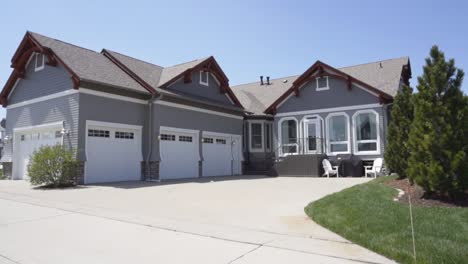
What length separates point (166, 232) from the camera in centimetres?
645

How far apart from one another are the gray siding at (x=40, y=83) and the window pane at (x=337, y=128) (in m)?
13.7

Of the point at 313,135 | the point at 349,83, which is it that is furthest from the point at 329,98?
the point at 313,135

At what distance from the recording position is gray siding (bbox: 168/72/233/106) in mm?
19500

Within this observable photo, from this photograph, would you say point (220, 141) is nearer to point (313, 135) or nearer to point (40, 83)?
point (313, 135)

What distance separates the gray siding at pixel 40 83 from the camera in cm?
1598

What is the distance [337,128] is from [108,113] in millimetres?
12366

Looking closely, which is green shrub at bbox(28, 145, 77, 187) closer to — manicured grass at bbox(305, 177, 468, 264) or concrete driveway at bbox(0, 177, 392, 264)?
concrete driveway at bbox(0, 177, 392, 264)

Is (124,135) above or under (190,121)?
under

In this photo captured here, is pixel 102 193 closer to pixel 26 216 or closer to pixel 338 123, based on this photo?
pixel 26 216

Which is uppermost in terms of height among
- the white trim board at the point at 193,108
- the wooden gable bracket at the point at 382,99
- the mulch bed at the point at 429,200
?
the wooden gable bracket at the point at 382,99

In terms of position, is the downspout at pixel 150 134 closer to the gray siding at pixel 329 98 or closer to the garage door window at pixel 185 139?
the garage door window at pixel 185 139

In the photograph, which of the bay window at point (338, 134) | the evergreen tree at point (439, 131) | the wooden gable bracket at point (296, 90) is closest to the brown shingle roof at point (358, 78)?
the bay window at point (338, 134)

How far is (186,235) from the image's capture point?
6.22 meters

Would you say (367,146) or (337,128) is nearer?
(367,146)
